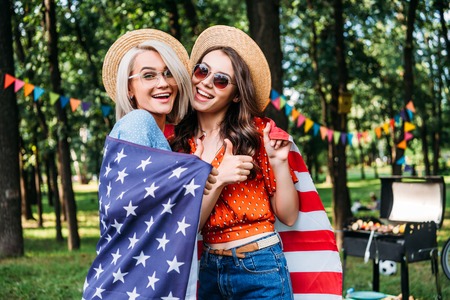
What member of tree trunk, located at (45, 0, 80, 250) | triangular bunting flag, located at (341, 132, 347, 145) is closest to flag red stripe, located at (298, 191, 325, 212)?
triangular bunting flag, located at (341, 132, 347, 145)

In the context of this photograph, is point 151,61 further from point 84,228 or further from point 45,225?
point 45,225

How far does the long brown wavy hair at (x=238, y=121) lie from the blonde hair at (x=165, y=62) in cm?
17

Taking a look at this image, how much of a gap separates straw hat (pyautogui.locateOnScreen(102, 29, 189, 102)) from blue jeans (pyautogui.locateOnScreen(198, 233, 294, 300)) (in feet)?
2.80

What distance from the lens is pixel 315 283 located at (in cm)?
293

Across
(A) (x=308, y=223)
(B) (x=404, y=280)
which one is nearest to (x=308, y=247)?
(A) (x=308, y=223)

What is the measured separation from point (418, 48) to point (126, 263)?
20.3 m

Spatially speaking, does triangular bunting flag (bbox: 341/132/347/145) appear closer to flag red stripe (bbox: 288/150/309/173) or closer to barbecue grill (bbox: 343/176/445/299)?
barbecue grill (bbox: 343/176/445/299)

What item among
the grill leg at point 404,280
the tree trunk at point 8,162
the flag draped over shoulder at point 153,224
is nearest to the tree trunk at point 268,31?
the grill leg at point 404,280

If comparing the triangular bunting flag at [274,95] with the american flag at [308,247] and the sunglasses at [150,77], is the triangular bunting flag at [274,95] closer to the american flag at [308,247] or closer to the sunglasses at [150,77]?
the american flag at [308,247]

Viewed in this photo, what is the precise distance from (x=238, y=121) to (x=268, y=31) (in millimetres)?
5141

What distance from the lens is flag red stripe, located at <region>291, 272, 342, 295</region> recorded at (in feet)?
9.57

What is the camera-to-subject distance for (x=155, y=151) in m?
2.36

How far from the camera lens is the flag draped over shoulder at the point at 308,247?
9.57ft

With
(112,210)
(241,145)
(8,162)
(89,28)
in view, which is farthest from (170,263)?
(89,28)
